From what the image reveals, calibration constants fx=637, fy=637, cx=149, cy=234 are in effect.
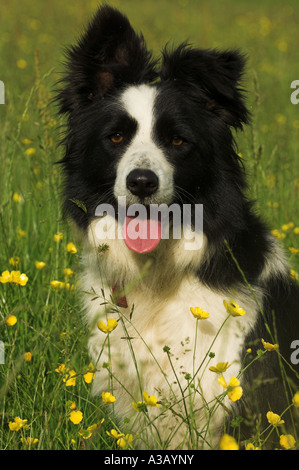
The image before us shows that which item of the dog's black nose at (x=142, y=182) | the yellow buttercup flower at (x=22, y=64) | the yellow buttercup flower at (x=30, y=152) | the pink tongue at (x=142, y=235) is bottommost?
the pink tongue at (x=142, y=235)

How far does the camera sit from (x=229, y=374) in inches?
110

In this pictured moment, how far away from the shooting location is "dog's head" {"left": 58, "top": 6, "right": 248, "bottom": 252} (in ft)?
9.57

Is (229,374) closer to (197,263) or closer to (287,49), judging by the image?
(197,263)

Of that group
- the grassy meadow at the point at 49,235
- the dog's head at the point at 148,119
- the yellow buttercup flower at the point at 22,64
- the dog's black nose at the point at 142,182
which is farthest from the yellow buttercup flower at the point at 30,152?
the yellow buttercup flower at the point at 22,64

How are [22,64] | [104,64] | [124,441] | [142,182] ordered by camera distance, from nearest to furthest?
[124,441] → [142,182] → [104,64] → [22,64]

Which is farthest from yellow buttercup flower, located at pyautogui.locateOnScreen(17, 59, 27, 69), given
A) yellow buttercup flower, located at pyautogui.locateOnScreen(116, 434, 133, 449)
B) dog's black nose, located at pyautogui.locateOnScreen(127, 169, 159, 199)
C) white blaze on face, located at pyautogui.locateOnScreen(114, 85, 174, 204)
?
yellow buttercup flower, located at pyautogui.locateOnScreen(116, 434, 133, 449)

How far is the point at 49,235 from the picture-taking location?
3.93 m

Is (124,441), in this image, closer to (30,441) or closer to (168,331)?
(30,441)

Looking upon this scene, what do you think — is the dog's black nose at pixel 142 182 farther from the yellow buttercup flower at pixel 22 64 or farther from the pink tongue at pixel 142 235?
the yellow buttercup flower at pixel 22 64

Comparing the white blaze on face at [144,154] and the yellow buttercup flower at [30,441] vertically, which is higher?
the white blaze on face at [144,154]

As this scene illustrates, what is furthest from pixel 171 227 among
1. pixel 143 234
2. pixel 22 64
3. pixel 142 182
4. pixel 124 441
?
pixel 22 64

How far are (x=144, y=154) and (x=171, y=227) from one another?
40 centimetres

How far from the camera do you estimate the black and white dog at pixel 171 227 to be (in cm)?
285

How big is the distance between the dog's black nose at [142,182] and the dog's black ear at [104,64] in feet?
2.11
